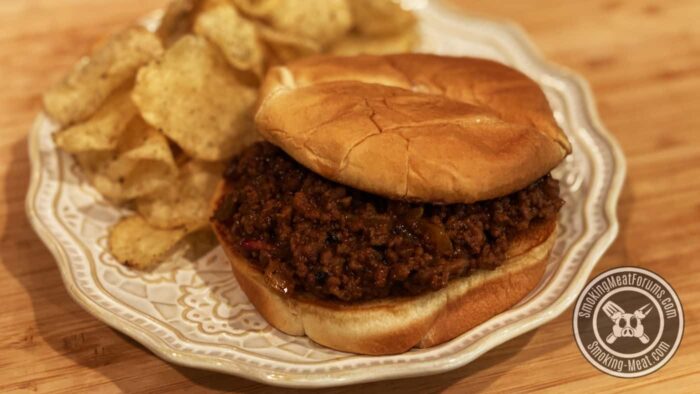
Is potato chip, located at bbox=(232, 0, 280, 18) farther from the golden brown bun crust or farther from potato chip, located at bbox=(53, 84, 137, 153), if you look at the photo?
the golden brown bun crust

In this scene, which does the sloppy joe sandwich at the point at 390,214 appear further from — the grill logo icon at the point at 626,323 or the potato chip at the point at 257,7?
the potato chip at the point at 257,7

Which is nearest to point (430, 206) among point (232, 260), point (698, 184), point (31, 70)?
point (232, 260)

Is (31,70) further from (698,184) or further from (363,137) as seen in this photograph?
(698,184)

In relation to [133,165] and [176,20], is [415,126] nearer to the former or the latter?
[133,165]

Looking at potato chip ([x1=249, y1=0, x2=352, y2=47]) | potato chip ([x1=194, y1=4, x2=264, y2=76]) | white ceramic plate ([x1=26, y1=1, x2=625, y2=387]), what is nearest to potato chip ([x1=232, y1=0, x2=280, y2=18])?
potato chip ([x1=249, y1=0, x2=352, y2=47])

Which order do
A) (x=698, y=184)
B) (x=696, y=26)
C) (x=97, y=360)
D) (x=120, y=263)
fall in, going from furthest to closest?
(x=696, y=26), (x=698, y=184), (x=120, y=263), (x=97, y=360)

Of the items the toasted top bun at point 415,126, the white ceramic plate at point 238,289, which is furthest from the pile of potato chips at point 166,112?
the toasted top bun at point 415,126
